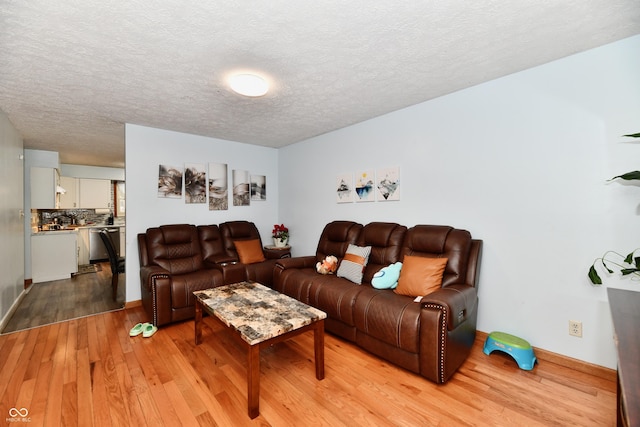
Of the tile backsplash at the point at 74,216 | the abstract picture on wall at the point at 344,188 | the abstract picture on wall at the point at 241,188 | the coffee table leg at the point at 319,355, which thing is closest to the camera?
the coffee table leg at the point at 319,355

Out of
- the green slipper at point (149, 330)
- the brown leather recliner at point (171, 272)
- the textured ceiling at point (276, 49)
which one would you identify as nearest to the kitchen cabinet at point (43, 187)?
the textured ceiling at point (276, 49)

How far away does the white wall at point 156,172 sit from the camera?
11.8 feet

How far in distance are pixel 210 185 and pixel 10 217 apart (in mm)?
2336

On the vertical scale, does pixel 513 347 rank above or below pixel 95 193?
below

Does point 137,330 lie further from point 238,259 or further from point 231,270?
point 238,259

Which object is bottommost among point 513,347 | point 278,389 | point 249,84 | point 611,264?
point 278,389

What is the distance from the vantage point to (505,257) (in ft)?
8.01

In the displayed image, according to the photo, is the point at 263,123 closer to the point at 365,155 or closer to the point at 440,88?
the point at 365,155

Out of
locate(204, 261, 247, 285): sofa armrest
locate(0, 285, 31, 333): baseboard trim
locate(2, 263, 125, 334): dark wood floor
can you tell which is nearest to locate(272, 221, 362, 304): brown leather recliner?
locate(204, 261, 247, 285): sofa armrest

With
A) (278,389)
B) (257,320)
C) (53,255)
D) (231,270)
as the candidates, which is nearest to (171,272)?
(231,270)

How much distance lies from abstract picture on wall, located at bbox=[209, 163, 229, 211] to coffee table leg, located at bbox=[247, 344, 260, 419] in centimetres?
309

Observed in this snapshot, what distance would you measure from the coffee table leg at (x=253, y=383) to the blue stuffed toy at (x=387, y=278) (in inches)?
54.0

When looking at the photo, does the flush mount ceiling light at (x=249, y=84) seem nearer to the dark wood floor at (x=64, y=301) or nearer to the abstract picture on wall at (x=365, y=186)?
the abstract picture on wall at (x=365, y=186)

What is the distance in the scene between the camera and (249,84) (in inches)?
89.7
